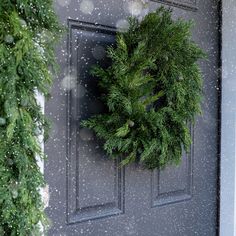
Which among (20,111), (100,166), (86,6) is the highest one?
A: (86,6)

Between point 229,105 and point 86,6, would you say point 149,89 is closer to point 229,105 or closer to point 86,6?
point 86,6

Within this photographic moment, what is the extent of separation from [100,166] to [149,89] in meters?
0.25

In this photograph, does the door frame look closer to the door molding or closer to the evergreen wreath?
the door molding

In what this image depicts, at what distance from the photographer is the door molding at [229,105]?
1459 mm

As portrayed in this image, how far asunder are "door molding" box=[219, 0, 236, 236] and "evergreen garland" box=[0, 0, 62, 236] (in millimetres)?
891

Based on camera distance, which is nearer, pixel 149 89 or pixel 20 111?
pixel 20 111

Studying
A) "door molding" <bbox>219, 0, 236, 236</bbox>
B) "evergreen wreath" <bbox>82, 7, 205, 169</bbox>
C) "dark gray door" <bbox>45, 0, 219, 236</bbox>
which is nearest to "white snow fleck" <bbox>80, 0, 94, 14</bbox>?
"dark gray door" <bbox>45, 0, 219, 236</bbox>

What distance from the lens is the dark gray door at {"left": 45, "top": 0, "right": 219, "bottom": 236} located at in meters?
1.06

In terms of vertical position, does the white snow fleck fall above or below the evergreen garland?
above

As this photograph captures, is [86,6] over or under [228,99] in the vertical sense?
over

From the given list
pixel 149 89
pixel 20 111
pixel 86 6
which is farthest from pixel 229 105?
pixel 20 111

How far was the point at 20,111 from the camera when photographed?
696 millimetres

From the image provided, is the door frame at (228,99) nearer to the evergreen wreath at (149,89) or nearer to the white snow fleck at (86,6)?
the evergreen wreath at (149,89)

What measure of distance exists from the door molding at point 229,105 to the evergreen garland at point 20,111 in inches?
35.1
